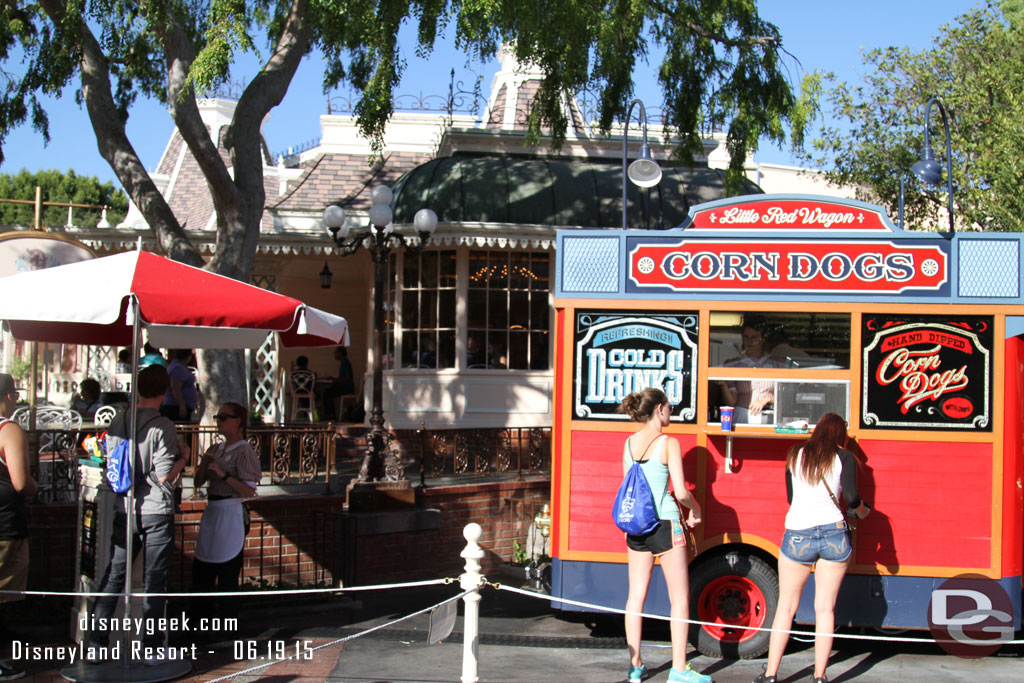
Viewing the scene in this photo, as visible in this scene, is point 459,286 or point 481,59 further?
point 459,286

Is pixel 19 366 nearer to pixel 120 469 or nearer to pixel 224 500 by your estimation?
pixel 224 500

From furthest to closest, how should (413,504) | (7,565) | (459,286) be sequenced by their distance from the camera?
1. (459,286)
2. (413,504)
3. (7,565)

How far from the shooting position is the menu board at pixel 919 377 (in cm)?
674

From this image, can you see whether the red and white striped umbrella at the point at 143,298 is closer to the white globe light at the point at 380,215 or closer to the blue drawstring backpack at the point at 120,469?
the blue drawstring backpack at the point at 120,469

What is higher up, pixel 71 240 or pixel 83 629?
pixel 71 240

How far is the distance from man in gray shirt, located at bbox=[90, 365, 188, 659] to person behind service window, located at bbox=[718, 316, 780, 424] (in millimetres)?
3759

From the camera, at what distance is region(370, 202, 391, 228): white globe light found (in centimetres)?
1019

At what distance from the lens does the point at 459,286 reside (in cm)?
1438

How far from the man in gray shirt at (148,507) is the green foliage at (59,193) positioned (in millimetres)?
41164

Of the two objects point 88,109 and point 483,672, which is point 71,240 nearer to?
point 88,109

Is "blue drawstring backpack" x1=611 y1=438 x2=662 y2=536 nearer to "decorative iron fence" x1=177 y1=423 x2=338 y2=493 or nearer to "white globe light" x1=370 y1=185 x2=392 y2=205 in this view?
"decorative iron fence" x1=177 y1=423 x2=338 y2=493

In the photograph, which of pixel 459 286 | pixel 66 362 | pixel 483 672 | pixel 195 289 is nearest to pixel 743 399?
pixel 483 672

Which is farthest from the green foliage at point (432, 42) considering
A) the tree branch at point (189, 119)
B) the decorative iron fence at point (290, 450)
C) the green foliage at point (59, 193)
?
the green foliage at point (59, 193)

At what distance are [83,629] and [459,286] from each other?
876 cm
